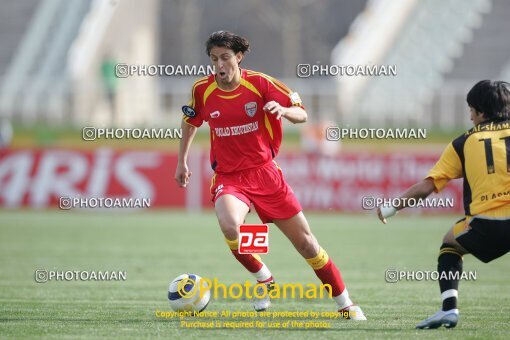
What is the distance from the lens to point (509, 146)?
7520 millimetres

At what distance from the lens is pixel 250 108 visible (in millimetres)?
8555

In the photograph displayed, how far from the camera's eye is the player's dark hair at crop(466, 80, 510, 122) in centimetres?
756

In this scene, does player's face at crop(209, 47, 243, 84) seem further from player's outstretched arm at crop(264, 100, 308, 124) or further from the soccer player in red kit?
player's outstretched arm at crop(264, 100, 308, 124)

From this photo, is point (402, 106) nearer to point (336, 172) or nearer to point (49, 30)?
point (336, 172)

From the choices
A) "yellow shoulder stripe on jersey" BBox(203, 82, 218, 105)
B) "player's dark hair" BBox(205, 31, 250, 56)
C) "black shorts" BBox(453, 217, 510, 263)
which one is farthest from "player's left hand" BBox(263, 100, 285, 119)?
"black shorts" BBox(453, 217, 510, 263)

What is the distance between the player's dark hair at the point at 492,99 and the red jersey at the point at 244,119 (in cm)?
158

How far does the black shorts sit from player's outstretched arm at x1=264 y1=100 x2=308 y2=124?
1572 millimetres

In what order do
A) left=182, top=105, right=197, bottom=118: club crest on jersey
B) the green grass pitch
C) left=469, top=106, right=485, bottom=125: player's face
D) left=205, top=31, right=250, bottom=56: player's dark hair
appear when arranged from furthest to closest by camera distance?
left=182, top=105, right=197, bottom=118: club crest on jersey, left=205, top=31, right=250, bottom=56: player's dark hair, the green grass pitch, left=469, top=106, right=485, bottom=125: player's face

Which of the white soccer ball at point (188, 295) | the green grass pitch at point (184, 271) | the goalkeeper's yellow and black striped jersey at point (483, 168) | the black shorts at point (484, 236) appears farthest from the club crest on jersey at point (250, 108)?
the black shorts at point (484, 236)

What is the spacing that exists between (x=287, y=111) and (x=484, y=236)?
5.98 ft

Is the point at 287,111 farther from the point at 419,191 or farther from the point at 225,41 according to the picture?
the point at 419,191

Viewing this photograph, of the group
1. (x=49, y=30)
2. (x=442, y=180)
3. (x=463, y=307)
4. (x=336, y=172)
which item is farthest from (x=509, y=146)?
(x=49, y=30)

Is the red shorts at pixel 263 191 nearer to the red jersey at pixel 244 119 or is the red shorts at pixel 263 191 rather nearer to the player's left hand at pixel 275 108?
the red jersey at pixel 244 119

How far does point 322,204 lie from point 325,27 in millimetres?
23368
